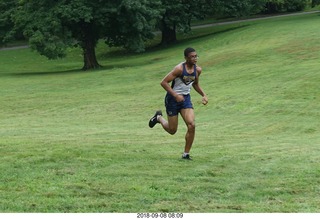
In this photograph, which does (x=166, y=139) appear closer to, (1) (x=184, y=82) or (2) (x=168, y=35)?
(1) (x=184, y=82)

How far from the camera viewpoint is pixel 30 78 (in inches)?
1751

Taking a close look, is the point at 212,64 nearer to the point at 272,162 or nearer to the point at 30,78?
the point at 30,78

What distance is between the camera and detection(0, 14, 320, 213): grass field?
8938mm

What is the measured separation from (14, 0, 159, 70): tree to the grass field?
2671 millimetres

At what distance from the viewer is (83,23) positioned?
48.9 metres

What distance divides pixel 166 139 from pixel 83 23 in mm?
32978


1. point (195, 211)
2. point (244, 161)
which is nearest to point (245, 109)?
point (244, 161)

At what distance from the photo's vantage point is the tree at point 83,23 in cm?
4609

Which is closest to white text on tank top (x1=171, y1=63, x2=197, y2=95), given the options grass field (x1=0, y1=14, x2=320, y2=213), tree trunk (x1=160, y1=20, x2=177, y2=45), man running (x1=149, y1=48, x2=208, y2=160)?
man running (x1=149, y1=48, x2=208, y2=160)

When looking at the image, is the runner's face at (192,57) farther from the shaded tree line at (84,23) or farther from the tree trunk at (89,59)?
the tree trunk at (89,59)

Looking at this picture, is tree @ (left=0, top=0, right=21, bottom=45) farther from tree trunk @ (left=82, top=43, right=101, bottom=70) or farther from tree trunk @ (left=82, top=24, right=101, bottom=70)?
tree trunk @ (left=82, top=43, right=101, bottom=70)

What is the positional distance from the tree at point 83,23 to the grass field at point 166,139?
8.76ft

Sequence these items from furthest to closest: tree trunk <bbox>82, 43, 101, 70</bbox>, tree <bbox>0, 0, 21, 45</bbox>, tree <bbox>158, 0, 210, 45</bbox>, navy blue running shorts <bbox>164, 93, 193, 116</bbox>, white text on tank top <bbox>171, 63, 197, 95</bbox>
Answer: tree <bbox>158, 0, 210, 45</bbox>, tree <bbox>0, 0, 21, 45</bbox>, tree trunk <bbox>82, 43, 101, 70</bbox>, navy blue running shorts <bbox>164, 93, 193, 116</bbox>, white text on tank top <bbox>171, 63, 197, 95</bbox>

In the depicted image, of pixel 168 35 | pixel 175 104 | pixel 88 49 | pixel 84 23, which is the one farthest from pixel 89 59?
pixel 175 104
